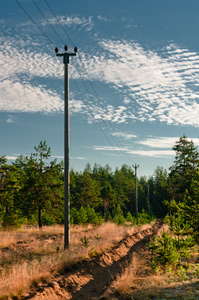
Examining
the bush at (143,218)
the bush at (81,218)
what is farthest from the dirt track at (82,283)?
the bush at (143,218)

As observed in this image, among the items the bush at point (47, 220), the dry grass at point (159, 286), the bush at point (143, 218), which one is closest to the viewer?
the dry grass at point (159, 286)

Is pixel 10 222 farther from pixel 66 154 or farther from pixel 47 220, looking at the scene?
pixel 66 154

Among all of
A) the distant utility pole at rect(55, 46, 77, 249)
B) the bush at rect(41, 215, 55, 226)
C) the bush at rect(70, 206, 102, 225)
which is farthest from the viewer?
the bush at rect(70, 206, 102, 225)

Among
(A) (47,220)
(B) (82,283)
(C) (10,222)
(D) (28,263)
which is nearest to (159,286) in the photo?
(B) (82,283)

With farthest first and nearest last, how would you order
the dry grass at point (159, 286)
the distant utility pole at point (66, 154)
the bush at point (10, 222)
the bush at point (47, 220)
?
the bush at point (47, 220)
the bush at point (10, 222)
the distant utility pole at point (66, 154)
the dry grass at point (159, 286)

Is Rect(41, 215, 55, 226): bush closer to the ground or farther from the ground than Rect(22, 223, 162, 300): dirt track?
closer to the ground

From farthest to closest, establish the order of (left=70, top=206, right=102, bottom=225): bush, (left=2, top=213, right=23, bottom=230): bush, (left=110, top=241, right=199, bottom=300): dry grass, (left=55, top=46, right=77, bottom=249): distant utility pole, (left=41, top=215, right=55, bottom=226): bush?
1. (left=70, top=206, right=102, bottom=225): bush
2. (left=41, top=215, right=55, bottom=226): bush
3. (left=2, top=213, right=23, bottom=230): bush
4. (left=55, top=46, right=77, bottom=249): distant utility pole
5. (left=110, top=241, right=199, bottom=300): dry grass

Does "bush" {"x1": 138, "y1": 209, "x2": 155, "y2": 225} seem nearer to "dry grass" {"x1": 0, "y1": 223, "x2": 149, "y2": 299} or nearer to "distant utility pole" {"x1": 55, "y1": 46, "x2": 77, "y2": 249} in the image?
"dry grass" {"x1": 0, "y1": 223, "x2": 149, "y2": 299}

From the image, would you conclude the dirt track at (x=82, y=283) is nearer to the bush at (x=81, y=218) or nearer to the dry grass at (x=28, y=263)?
the dry grass at (x=28, y=263)

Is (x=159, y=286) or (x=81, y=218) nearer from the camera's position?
(x=159, y=286)

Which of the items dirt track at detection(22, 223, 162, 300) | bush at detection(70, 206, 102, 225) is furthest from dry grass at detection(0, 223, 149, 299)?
bush at detection(70, 206, 102, 225)

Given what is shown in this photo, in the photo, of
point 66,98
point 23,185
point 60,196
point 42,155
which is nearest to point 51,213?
point 60,196

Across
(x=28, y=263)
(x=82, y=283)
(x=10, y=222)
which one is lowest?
(x=10, y=222)

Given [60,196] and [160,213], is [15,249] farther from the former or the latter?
[160,213]
